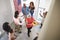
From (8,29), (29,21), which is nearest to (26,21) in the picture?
(29,21)

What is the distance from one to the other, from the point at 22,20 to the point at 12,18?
9 centimetres

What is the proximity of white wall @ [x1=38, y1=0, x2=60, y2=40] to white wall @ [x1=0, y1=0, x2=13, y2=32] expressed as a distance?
317 millimetres

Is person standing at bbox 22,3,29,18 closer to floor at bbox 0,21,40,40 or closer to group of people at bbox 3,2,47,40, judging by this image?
Answer: group of people at bbox 3,2,47,40

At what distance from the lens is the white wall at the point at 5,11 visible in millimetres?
1008

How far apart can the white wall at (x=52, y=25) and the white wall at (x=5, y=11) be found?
32 centimetres

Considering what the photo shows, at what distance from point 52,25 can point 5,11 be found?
45 cm

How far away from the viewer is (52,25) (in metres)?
1.11

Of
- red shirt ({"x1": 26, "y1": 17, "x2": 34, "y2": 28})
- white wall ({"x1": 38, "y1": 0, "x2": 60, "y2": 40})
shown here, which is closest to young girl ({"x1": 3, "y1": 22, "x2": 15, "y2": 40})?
red shirt ({"x1": 26, "y1": 17, "x2": 34, "y2": 28})

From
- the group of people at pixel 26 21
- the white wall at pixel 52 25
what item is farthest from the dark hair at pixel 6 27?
the white wall at pixel 52 25

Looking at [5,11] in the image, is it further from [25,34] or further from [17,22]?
[25,34]

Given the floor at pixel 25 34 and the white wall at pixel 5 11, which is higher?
the white wall at pixel 5 11

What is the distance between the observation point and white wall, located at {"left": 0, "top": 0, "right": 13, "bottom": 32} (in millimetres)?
1008

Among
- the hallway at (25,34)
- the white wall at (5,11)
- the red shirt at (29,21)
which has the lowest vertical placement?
the hallway at (25,34)

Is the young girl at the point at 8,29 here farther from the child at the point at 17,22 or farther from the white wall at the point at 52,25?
the white wall at the point at 52,25
